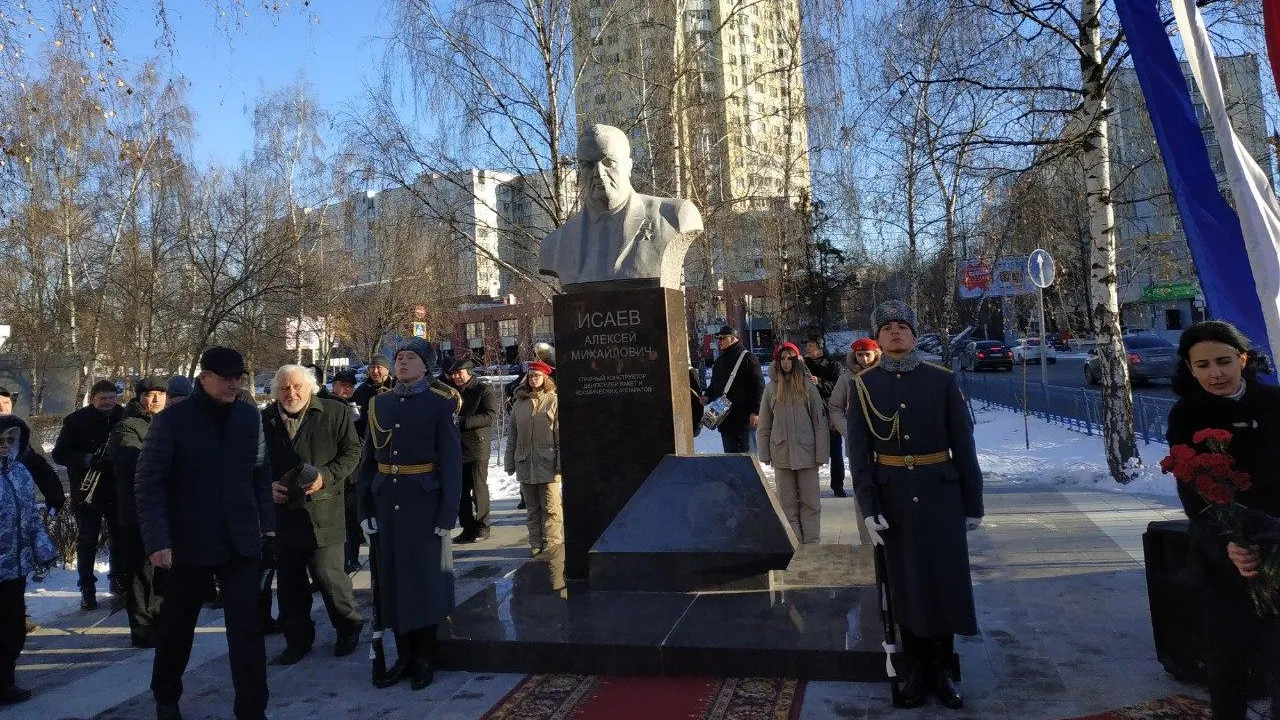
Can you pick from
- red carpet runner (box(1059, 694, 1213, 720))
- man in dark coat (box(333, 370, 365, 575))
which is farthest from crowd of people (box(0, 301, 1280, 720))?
man in dark coat (box(333, 370, 365, 575))

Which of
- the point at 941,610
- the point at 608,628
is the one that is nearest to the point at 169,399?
the point at 608,628

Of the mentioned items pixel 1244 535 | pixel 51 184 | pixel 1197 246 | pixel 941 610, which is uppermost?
pixel 51 184

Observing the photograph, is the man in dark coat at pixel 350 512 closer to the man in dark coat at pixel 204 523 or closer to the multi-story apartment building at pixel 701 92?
the man in dark coat at pixel 204 523

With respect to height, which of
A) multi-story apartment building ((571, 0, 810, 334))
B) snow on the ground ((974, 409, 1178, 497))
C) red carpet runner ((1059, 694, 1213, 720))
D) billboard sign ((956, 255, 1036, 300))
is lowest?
red carpet runner ((1059, 694, 1213, 720))

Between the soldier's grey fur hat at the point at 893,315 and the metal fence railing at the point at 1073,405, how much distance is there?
292 inches

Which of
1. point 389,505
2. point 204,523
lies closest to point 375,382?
point 389,505

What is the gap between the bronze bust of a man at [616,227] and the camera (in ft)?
20.1

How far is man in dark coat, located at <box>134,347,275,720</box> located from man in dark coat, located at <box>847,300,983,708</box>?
2.84m

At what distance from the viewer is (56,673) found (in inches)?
209

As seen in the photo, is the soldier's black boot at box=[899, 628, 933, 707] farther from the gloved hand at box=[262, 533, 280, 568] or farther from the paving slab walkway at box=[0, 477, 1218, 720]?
the gloved hand at box=[262, 533, 280, 568]

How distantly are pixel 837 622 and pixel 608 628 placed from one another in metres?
1.23

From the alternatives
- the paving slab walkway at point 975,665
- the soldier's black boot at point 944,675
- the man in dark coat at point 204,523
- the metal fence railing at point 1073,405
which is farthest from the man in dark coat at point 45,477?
the metal fence railing at point 1073,405

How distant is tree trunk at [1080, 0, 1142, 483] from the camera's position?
946cm

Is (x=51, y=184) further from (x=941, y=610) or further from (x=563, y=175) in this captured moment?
(x=941, y=610)
